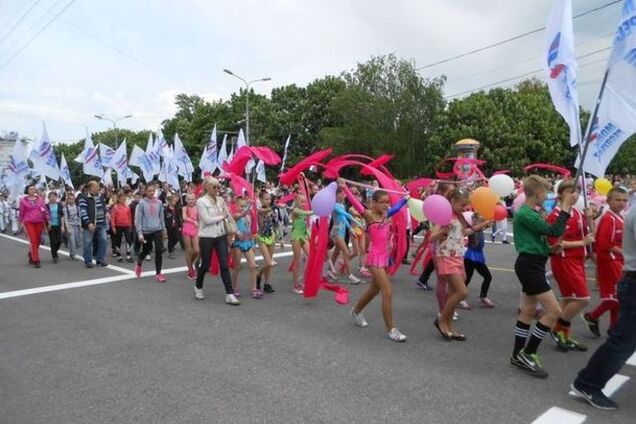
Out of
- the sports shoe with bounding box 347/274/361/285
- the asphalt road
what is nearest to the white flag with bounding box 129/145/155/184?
the asphalt road

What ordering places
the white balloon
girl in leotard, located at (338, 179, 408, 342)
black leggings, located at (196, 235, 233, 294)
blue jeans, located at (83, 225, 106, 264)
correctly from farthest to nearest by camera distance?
blue jeans, located at (83, 225, 106, 264), black leggings, located at (196, 235, 233, 294), the white balloon, girl in leotard, located at (338, 179, 408, 342)

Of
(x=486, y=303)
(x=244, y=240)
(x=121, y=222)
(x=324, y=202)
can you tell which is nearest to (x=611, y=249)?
(x=486, y=303)

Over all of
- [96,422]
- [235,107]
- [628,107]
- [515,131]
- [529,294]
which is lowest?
[96,422]

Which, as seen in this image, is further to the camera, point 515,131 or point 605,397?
point 515,131

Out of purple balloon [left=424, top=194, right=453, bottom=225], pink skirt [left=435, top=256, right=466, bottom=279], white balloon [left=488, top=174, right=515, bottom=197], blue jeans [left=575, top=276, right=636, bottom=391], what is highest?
white balloon [left=488, top=174, right=515, bottom=197]

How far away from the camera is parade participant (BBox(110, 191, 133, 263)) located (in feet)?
38.4

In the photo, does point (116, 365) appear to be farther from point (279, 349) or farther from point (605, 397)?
point (605, 397)

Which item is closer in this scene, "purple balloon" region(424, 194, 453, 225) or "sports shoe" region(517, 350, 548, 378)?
"sports shoe" region(517, 350, 548, 378)

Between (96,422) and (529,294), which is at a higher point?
(529,294)

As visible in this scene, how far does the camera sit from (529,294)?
4395 millimetres

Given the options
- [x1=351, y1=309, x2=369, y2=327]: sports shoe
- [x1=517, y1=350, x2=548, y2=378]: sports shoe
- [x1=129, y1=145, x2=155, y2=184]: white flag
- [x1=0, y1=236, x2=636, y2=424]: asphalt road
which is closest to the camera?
[x1=0, y1=236, x2=636, y2=424]: asphalt road

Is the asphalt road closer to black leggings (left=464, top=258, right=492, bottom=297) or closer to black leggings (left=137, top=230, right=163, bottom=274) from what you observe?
black leggings (left=464, top=258, right=492, bottom=297)

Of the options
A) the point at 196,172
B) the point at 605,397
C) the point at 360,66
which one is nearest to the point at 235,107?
the point at 196,172

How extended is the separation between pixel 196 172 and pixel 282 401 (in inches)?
1966
